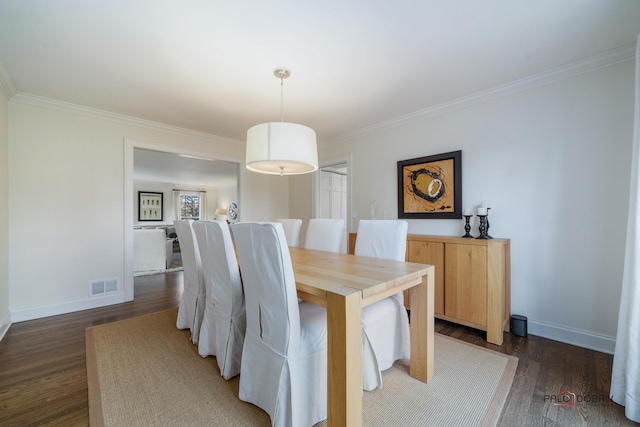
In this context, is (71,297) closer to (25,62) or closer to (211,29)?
(25,62)

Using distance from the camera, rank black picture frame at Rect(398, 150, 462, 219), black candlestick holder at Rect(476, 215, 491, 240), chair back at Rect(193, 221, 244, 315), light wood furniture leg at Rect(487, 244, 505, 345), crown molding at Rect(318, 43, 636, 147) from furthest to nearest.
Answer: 1. black picture frame at Rect(398, 150, 462, 219)
2. black candlestick holder at Rect(476, 215, 491, 240)
3. light wood furniture leg at Rect(487, 244, 505, 345)
4. crown molding at Rect(318, 43, 636, 147)
5. chair back at Rect(193, 221, 244, 315)

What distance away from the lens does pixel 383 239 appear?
7.22ft

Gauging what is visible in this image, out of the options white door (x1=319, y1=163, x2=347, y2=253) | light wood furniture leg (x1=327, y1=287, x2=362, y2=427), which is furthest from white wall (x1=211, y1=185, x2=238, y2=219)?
light wood furniture leg (x1=327, y1=287, x2=362, y2=427)

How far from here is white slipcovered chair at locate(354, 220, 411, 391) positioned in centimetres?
158

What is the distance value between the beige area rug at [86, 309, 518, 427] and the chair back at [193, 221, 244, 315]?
0.49 metres

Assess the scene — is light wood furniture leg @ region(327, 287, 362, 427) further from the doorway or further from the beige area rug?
the doorway

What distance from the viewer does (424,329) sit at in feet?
5.45

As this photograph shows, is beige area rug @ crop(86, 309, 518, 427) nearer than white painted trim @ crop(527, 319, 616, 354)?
Yes

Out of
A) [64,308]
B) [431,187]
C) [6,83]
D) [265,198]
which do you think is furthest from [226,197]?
[431,187]

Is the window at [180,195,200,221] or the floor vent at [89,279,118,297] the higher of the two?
the window at [180,195,200,221]

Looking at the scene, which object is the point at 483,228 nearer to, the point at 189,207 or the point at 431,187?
the point at 431,187

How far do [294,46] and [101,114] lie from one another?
270 cm

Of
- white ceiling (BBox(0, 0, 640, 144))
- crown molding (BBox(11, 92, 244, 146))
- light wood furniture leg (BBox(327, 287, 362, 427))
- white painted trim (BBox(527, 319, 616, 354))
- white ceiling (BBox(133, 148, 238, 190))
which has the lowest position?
white painted trim (BBox(527, 319, 616, 354))

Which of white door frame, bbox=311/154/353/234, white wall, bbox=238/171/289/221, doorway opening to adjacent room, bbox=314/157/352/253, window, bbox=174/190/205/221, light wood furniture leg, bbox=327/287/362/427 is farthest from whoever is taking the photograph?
window, bbox=174/190/205/221
